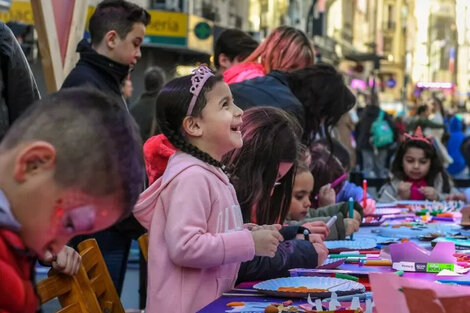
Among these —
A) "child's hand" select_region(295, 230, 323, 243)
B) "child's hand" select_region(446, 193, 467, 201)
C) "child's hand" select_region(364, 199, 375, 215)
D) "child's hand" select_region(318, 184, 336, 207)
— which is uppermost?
"child's hand" select_region(295, 230, 323, 243)

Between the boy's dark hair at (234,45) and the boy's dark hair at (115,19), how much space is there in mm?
1607

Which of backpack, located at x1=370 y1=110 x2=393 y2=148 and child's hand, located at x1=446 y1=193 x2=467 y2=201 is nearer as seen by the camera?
child's hand, located at x1=446 y1=193 x2=467 y2=201

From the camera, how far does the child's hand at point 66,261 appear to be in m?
3.24

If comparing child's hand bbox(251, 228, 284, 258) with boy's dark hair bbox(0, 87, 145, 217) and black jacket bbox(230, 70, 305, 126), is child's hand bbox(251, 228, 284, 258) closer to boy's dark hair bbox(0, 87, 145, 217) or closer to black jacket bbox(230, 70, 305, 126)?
boy's dark hair bbox(0, 87, 145, 217)

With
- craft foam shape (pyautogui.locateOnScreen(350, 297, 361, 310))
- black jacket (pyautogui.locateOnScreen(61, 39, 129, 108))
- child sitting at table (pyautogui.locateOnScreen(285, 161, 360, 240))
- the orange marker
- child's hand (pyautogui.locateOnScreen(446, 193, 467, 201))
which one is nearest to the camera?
craft foam shape (pyautogui.locateOnScreen(350, 297, 361, 310))

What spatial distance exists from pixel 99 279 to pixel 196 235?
543 mm

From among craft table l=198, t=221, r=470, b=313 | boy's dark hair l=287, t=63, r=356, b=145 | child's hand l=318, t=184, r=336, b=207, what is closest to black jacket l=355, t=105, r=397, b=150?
child's hand l=318, t=184, r=336, b=207

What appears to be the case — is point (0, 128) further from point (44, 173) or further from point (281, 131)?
point (44, 173)

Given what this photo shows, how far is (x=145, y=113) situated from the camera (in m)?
9.38

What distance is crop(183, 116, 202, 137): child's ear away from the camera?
3.78 m

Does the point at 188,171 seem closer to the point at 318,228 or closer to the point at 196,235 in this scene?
the point at 196,235

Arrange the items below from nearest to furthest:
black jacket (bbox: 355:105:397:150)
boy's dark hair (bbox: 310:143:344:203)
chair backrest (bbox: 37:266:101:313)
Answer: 1. chair backrest (bbox: 37:266:101:313)
2. boy's dark hair (bbox: 310:143:344:203)
3. black jacket (bbox: 355:105:397:150)

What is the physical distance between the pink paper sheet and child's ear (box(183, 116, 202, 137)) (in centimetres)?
134

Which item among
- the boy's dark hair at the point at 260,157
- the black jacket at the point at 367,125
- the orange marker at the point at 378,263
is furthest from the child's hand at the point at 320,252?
the black jacket at the point at 367,125
